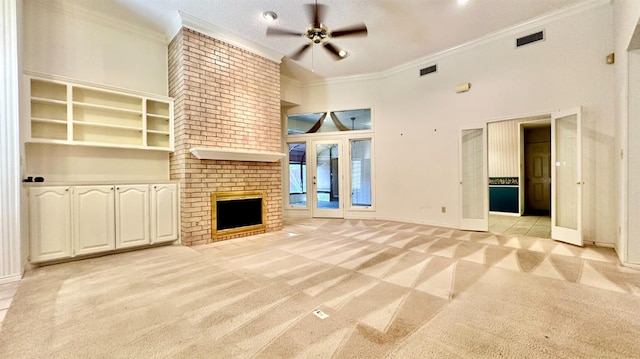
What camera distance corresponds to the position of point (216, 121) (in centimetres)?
445

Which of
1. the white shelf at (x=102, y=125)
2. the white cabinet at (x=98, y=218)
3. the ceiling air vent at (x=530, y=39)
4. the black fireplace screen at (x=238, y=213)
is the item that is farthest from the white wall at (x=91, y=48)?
the ceiling air vent at (x=530, y=39)

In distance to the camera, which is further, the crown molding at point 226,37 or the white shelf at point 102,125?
the crown molding at point 226,37

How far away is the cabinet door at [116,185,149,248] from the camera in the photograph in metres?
3.63

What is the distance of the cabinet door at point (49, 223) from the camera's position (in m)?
3.06

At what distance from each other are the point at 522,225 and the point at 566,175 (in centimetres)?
185

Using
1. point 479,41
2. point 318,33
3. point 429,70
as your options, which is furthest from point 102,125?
point 479,41

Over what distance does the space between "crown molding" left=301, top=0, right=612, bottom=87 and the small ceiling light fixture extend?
2.86m

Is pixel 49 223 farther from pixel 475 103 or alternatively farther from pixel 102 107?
pixel 475 103

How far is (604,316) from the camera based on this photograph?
193cm

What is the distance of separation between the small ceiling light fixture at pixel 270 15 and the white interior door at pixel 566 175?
15.8 ft

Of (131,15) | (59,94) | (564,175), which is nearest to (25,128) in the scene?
(59,94)

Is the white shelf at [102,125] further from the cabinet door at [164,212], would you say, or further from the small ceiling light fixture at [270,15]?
the small ceiling light fixture at [270,15]

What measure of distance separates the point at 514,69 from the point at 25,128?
7364 mm

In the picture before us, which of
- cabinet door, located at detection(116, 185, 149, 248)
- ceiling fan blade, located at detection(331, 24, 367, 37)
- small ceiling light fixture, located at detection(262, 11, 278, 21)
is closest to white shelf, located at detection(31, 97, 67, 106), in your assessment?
cabinet door, located at detection(116, 185, 149, 248)
